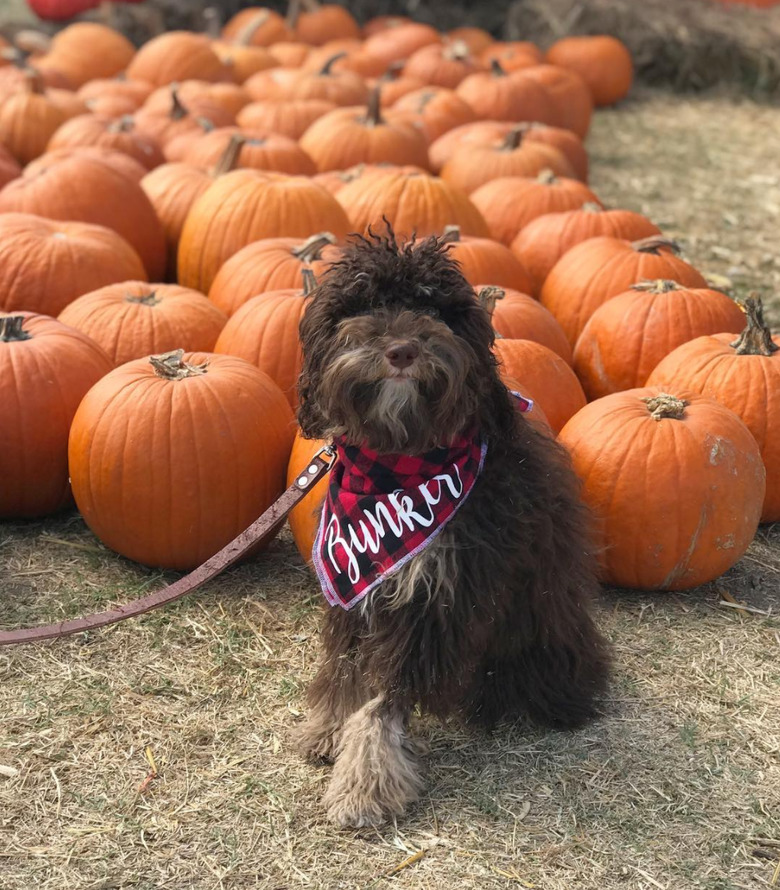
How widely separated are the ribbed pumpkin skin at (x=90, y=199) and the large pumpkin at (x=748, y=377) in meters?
3.50

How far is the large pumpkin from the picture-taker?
498cm

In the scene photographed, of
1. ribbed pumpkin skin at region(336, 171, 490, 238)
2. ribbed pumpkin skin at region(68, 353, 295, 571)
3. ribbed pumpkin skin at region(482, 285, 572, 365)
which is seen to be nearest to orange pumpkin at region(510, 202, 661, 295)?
ribbed pumpkin skin at region(336, 171, 490, 238)

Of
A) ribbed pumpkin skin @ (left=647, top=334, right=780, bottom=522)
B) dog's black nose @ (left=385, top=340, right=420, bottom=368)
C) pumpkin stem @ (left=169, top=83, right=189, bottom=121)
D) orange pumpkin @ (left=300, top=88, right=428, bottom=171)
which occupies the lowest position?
pumpkin stem @ (left=169, top=83, right=189, bottom=121)

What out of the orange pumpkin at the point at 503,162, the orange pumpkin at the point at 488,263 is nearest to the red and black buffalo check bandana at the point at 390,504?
the orange pumpkin at the point at 488,263

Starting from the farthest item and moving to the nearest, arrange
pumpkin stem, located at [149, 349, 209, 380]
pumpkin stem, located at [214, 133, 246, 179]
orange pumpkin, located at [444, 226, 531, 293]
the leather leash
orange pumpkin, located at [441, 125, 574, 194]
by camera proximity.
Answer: orange pumpkin, located at [441, 125, 574, 194] → pumpkin stem, located at [214, 133, 246, 179] → orange pumpkin, located at [444, 226, 531, 293] → pumpkin stem, located at [149, 349, 209, 380] → the leather leash

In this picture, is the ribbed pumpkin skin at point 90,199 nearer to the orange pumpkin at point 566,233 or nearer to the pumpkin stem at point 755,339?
the orange pumpkin at point 566,233

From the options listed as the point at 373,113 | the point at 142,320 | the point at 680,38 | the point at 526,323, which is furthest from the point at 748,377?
the point at 680,38

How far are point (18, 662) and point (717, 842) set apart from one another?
8.27 feet

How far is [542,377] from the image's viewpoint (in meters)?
5.02

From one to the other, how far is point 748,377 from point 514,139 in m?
4.00

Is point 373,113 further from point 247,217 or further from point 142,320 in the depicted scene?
point 142,320

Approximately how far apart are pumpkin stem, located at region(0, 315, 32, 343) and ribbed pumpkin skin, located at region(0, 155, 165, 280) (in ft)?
6.15

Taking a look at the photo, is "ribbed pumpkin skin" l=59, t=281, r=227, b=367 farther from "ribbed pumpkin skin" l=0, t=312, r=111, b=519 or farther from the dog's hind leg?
the dog's hind leg

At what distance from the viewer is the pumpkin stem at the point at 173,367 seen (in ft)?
15.8
